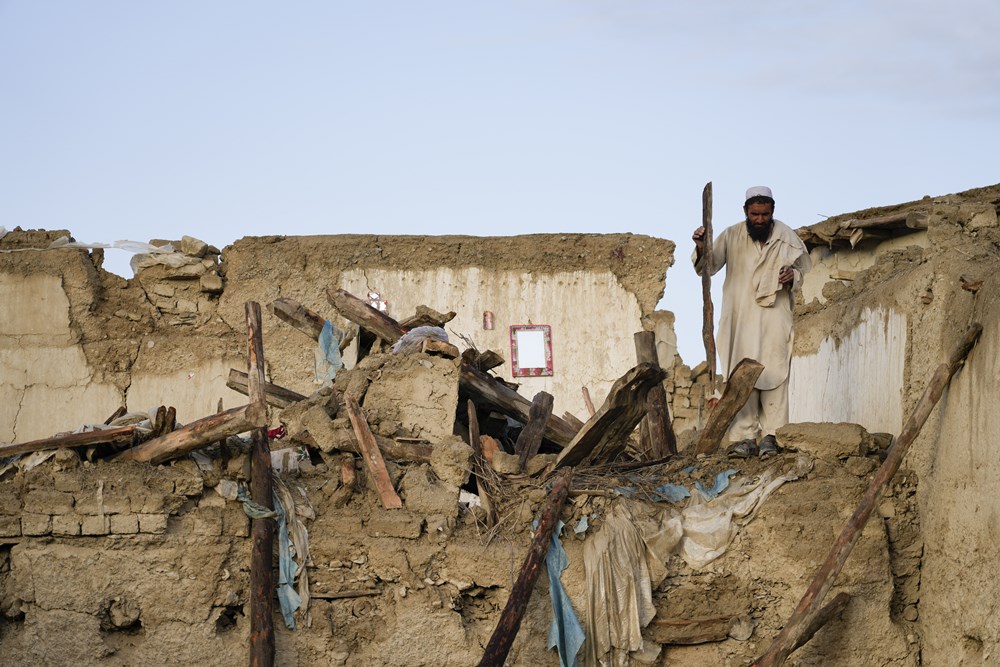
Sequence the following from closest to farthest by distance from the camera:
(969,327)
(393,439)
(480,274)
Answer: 1. (969,327)
2. (393,439)
3. (480,274)

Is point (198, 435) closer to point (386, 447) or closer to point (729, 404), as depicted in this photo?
point (386, 447)

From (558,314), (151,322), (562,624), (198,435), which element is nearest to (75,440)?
(198,435)

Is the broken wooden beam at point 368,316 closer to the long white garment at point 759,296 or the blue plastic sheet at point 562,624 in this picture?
the long white garment at point 759,296

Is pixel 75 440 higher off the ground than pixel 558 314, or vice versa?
pixel 558 314

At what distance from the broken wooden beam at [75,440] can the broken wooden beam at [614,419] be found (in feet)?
8.04

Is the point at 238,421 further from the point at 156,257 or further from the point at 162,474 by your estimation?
the point at 156,257

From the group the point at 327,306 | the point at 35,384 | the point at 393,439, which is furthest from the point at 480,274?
the point at 393,439

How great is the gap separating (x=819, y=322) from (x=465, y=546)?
4224 mm

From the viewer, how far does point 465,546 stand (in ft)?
22.7

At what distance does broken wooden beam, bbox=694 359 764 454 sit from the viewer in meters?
7.67

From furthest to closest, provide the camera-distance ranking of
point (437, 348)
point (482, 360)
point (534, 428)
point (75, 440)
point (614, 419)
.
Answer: point (482, 360), point (534, 428), point (437, 348), point (614, 419), point (75, 440)

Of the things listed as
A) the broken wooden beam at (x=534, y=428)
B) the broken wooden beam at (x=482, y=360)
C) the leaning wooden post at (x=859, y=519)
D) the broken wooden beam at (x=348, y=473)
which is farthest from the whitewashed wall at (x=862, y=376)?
the broken wooden beam at (x=348, y=473)

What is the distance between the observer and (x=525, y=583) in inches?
263

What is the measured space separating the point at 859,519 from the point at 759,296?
1956 mm
